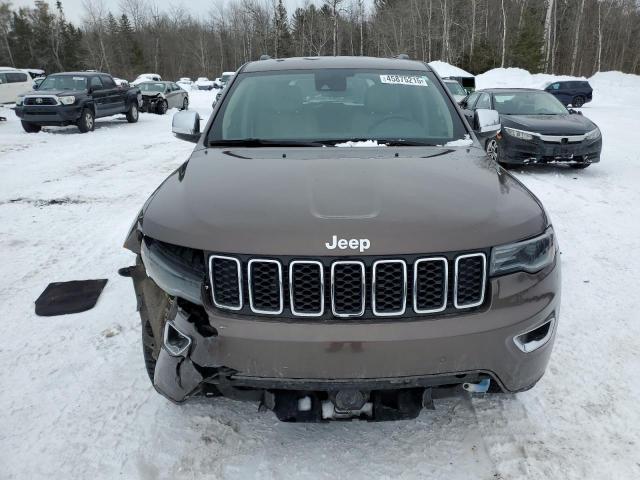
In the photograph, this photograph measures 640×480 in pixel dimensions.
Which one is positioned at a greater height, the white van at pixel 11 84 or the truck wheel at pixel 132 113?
the white van at pixel 11 84

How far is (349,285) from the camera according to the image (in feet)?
6.20

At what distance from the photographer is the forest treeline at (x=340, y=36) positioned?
49625 millimetres

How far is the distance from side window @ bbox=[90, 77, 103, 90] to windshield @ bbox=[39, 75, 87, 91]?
0.25 meters

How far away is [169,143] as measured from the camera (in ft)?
42.2

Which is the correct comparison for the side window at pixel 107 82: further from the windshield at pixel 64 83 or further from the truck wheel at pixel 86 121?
the truck wheel at pixel 86 121

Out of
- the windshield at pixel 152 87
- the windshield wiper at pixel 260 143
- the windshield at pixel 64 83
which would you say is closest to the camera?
the windshield wiper at pixel 260 143

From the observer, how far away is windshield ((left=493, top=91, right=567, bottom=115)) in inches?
385

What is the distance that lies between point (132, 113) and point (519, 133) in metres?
13.7

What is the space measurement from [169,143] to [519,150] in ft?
27.6

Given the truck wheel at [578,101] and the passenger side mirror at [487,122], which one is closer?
the passenger side mirror at [487,122]

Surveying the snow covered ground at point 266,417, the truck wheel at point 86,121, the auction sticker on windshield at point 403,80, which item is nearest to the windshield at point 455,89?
the truck wheel at point 86,121

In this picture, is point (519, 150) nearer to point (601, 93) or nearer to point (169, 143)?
point (169, 143)

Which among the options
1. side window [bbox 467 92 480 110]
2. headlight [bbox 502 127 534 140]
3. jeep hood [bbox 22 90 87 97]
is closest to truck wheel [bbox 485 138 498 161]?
headlight [bbox 502 127 534 140]

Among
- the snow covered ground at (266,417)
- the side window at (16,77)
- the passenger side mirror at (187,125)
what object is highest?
the side window at (16,77)
